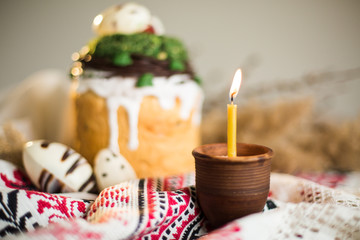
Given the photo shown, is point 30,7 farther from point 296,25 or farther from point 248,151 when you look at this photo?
point 248,151

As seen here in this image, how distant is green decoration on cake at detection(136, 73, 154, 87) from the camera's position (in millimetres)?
768

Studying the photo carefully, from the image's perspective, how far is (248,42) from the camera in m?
1.43

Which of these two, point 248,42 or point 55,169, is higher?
point 248,42

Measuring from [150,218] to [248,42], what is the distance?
1.16 metres

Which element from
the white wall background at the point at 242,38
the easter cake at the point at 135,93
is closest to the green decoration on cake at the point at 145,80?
the easter cake at the point at 135,93

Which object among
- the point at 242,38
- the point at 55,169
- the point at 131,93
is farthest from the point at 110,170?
the point at 242,38

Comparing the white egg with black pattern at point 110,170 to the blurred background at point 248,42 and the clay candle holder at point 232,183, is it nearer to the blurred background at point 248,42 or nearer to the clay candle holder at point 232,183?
the clay candle holder at point 232,183

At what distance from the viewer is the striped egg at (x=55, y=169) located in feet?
1.96

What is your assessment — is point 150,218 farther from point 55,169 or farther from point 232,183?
point 55,169

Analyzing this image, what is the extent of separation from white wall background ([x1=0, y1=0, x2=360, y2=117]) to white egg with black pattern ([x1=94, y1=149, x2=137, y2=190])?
0.87m

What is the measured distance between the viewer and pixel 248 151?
1.79ft

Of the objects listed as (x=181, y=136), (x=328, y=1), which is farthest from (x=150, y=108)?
(x=328, y=1)

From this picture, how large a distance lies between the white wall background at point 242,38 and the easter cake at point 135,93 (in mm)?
640

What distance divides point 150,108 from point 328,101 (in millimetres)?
944
